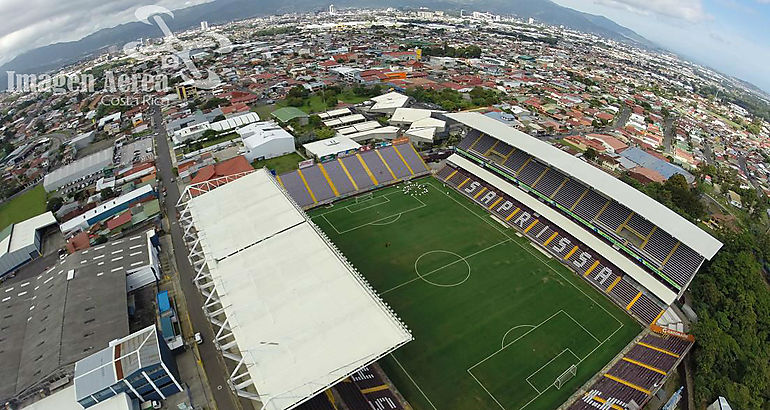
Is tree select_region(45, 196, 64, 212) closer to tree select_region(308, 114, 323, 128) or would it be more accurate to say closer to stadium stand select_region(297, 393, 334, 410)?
tree select_region(308, 114, 323, 128)

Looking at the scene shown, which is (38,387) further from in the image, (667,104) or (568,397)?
(667,104)

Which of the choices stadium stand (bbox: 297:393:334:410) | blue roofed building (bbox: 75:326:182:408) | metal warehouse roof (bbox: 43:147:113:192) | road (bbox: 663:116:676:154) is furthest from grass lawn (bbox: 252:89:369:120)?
road (bbox: 663:116:676:154)

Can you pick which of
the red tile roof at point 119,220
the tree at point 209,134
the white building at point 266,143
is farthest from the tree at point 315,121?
the red tile roof at point 119,220

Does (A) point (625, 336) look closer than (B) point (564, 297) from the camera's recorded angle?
Yes

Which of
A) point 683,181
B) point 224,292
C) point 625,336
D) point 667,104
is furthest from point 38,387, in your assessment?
point 667,104

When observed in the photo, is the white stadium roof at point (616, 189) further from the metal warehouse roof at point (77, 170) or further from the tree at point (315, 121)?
the metal warehouse roof at point (77, 170)

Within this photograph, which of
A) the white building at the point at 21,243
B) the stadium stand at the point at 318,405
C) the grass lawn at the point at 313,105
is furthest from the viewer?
the grass lawn at the point at 313,105
